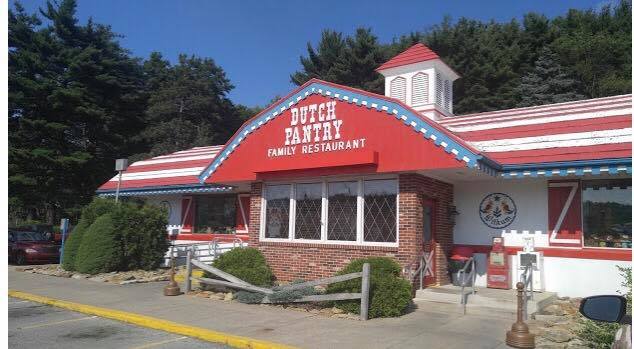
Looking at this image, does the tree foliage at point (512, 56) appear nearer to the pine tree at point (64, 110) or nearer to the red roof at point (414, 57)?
the pine tree at point (64, 110)

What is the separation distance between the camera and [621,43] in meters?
37.2

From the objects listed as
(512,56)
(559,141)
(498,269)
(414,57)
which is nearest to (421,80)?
(414,57)

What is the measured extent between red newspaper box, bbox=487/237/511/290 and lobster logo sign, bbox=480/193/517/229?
0.59 m

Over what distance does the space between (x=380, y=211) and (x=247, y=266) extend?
3444 millimetres

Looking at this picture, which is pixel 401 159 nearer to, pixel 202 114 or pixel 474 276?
pixel 474 276

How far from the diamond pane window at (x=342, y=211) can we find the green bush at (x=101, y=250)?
727 cm

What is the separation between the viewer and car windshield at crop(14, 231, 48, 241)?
21.3m

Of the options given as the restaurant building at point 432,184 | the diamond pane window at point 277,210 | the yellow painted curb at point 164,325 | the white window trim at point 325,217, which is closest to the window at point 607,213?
the restaurant building at point 432,184

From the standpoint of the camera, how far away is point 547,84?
35.6 m

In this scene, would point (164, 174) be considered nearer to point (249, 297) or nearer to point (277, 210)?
point (277, 210)

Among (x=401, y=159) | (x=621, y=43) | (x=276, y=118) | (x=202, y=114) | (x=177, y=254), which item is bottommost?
(x=177, y=254)
